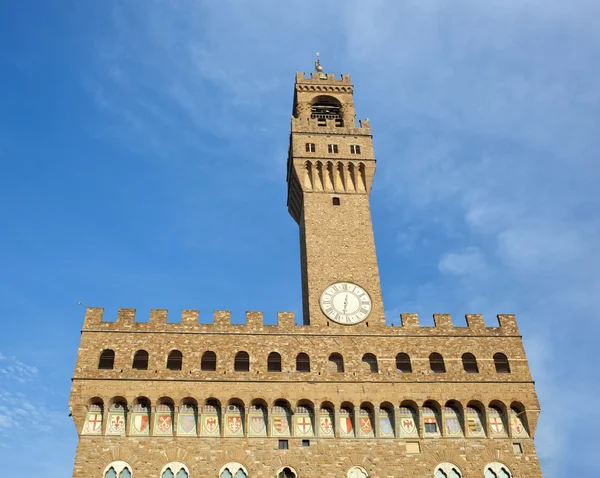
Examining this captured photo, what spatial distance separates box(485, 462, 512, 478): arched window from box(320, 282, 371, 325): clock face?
31.1 ft

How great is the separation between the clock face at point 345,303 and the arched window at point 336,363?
202cm

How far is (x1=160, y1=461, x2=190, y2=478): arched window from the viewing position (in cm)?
2947

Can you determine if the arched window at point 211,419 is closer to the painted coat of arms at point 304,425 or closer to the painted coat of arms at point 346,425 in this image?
the painted coat of arms at point 304,425

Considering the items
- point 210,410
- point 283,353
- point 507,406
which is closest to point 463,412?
point 507,406

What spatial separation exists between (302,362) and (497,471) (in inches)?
415

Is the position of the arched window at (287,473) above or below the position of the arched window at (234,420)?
below

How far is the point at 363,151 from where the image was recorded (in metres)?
42.4

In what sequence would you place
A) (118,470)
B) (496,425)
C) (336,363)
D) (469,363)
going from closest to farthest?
(118,470) < (496,425) < (336,363) < (469,363)

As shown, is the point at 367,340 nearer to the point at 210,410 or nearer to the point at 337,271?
the point at 337,271

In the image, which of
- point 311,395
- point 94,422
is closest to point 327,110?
point 311,395

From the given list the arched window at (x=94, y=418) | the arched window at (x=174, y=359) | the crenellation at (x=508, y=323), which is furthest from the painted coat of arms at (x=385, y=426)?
the arched window at (x=94, y=418)

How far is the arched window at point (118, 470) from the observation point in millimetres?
29266

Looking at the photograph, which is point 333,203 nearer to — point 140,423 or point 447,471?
point 447,471

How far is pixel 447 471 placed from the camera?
3070 cm
